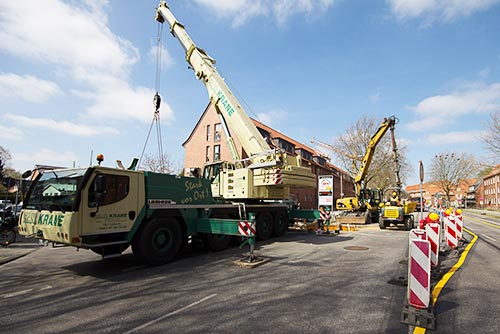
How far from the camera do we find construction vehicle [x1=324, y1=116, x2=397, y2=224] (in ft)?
66.5

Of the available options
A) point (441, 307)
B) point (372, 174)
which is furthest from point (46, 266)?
point (372, 174)

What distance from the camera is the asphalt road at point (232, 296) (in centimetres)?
394

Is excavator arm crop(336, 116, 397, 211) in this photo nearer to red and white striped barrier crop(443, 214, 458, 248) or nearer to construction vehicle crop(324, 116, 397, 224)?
construction vehicle crop(324, 116, 397, 224)

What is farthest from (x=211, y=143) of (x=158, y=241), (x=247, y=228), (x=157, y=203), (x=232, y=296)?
(x=232, y=296)

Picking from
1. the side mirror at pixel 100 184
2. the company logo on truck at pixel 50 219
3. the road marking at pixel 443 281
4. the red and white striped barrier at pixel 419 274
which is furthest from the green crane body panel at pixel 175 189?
the road marking at pixel 443 281

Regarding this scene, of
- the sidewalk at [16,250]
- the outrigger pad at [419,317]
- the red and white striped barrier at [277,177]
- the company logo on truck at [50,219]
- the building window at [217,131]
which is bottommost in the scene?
Result: the sidewalk at [16,250]

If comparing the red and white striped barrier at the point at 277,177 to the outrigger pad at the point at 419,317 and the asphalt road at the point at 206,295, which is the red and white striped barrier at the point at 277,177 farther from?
the outrigger pad at the point at 419,317

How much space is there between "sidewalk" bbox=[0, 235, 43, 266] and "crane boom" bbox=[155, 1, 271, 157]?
8.43 meters

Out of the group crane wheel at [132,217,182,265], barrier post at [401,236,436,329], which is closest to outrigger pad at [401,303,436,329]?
barrier post at [401,236,436,329]

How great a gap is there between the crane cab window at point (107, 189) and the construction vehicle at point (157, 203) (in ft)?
0.06

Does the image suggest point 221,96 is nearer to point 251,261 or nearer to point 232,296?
point 251,261

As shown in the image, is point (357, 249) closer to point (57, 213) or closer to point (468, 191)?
point (57, 213)

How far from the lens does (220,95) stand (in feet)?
40.5

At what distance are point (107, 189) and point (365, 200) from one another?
19161 mm
